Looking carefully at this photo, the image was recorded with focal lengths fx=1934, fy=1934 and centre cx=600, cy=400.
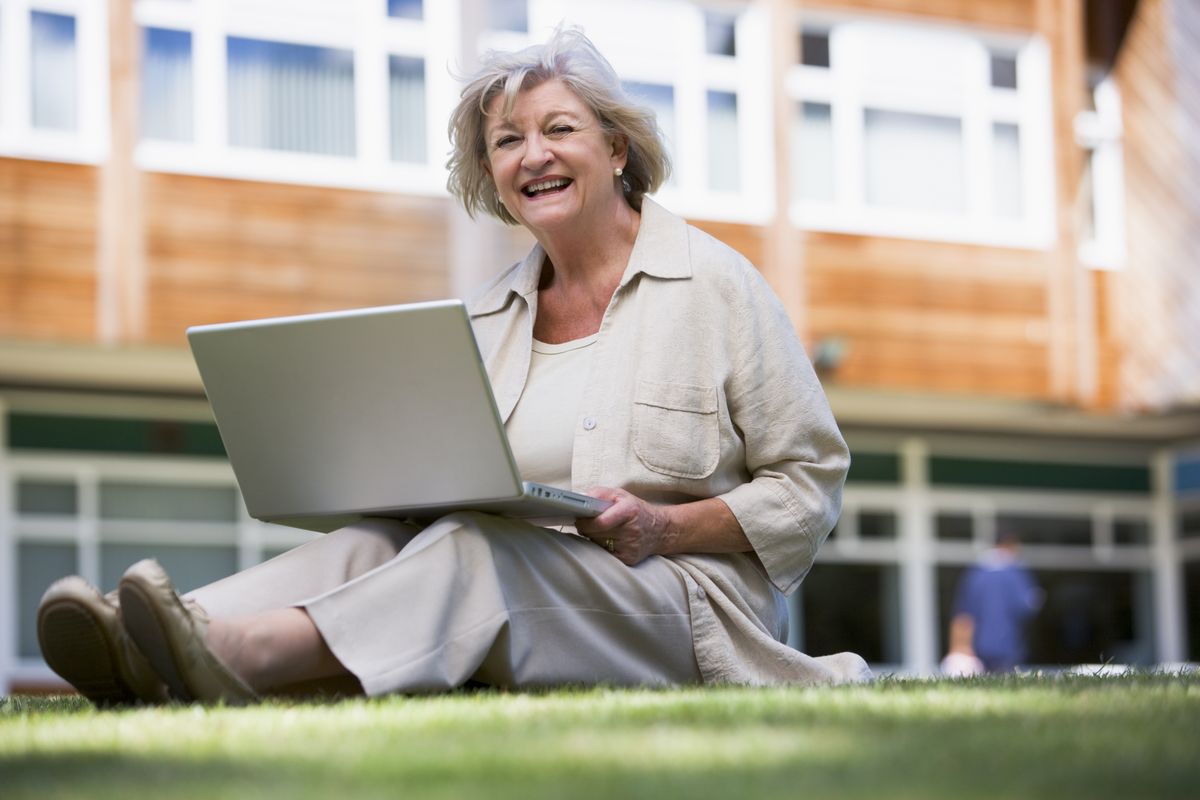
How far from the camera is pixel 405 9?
622 inches

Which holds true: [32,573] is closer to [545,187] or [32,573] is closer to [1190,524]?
[545,187]

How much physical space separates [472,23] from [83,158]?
131 inches

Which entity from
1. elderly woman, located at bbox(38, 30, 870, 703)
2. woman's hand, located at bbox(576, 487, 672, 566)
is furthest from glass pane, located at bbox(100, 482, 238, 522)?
woman's hand, located at bbox(576, 487, 672, 566)

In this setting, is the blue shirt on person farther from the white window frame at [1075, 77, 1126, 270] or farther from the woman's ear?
the woman's ear

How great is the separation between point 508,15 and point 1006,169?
520cm

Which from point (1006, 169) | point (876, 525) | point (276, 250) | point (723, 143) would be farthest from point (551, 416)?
point (1006, 169)

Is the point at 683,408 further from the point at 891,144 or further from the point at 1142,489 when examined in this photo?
the point at 1142,489

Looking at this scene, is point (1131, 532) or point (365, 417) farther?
point (1131, 532)

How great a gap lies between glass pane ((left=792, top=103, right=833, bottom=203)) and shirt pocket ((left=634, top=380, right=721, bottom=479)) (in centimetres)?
1313

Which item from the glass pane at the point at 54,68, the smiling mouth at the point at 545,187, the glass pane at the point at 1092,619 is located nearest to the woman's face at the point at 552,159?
the smiling mouth at the point at 545,187

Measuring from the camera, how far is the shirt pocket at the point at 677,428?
13.8 ft

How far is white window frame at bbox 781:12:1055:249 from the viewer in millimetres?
17484

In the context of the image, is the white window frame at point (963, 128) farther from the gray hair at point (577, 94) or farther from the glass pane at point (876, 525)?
the gray hair at point (577, 94)

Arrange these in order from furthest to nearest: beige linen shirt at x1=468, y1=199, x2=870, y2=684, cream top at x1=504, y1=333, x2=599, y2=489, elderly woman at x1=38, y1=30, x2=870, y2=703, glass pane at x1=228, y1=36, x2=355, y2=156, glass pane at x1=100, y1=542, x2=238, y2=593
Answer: glass pane at x1=100, y1=542, x2=238, y2=593 < glass pane at x1=228, y1=36, x2=355, y2=156 < cream top at x1=504, y1=333, x2=599, y2=489 < beige linen shirt at x1=468, y1=199, x2=870, y2=684 < elderly woman at x1=38, y1=30, x2=870, y2=703
